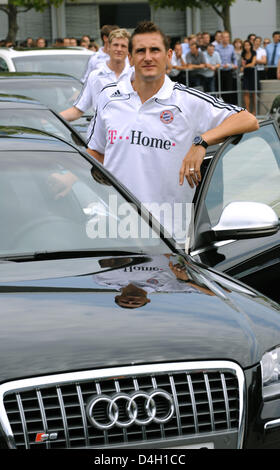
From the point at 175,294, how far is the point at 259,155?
188 cm

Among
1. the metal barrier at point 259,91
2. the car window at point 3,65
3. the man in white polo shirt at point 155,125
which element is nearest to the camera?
the man in white polo shirt at point 155,125

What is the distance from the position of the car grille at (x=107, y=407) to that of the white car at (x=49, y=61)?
9.53m

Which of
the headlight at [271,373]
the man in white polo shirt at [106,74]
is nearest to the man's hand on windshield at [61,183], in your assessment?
the headlight at [271,373]

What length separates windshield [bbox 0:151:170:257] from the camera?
12.8ft

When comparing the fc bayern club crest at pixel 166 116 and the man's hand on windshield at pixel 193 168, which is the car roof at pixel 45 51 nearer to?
the fc bayern club crest at pixel 166 116

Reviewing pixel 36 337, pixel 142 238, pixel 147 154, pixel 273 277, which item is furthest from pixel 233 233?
pixel 36 337

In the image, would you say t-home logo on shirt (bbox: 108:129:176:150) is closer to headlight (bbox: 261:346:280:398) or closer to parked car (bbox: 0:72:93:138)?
headlight (bbox: 261:346:280:398)

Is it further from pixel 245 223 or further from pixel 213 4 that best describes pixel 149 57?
pixel 213 4

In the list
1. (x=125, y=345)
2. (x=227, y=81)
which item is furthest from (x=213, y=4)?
(x=125, y=345)

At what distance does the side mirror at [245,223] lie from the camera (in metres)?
4.05

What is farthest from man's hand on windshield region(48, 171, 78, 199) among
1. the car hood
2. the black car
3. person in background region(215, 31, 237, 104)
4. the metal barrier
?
person in background region(215, 31, 237, 104)

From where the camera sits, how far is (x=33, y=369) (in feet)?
9.38

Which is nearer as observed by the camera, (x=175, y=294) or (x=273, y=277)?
(x=175, y=294)

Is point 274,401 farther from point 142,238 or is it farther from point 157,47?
point 157,47
